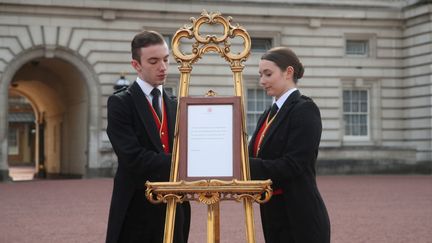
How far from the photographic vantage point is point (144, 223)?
4074mm

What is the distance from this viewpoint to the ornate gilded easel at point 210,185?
11.9 feet

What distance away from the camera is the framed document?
3.65 metres

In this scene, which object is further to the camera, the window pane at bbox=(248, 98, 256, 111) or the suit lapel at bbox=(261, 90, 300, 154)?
the window pane at bbox=(248, 98, 256, 111)

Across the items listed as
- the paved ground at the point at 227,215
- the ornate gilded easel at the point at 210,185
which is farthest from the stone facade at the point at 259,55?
the ornate gilded easel at the point at 210,185

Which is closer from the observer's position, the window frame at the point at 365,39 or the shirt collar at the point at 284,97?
the shirt collar at the point at 284,97

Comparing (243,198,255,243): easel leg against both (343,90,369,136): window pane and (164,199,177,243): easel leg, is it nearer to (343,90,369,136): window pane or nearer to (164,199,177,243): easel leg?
(164,199,177,243): easel leg

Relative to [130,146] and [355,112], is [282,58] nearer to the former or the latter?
[130,146]

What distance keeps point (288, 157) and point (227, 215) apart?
687cm

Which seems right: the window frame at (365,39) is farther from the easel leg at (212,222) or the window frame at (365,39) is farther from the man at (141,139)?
the easel leg at (212,222)

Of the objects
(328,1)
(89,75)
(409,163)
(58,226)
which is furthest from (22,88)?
(58,226)

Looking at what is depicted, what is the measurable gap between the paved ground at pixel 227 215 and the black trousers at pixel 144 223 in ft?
12.4

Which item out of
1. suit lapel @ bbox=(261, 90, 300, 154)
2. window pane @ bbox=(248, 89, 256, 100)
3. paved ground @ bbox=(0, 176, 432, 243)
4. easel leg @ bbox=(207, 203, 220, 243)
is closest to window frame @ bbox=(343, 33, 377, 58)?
window pane @ bbox=(248, 89, 256, 100)

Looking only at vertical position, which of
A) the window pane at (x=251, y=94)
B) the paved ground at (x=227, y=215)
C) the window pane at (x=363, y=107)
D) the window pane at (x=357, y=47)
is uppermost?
the window pane at (x=357, y=47)

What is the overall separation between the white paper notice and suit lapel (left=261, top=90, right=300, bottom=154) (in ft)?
1.13
